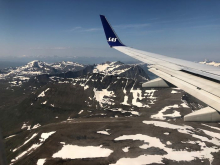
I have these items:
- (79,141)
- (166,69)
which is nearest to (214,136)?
(79,141)

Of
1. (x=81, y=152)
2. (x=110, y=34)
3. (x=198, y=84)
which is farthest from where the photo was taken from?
(x=81, y=152)

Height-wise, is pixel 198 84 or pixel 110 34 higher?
pixel 110 34

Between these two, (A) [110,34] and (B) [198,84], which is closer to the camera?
(B) [198,84]

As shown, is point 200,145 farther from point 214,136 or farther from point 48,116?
point 48,116

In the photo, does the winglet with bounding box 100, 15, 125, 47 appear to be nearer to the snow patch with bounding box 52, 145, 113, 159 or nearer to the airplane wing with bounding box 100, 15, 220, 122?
the airplane wing with bounding box 100, 15, 220, 122

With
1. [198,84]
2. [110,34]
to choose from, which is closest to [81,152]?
[110,34]

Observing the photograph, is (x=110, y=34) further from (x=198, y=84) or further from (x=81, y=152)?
(x=81, y=152)

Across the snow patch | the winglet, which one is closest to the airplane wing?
the winglet

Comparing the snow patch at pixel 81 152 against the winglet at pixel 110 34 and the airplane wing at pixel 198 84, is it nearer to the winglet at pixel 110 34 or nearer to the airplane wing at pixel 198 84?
the winglet at pixel 110 34

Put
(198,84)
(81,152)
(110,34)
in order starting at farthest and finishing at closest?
(81,152) < (110,34) < (198,84)
